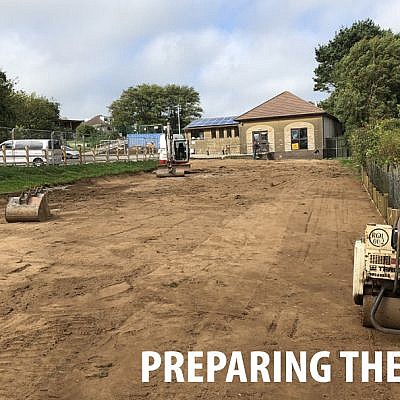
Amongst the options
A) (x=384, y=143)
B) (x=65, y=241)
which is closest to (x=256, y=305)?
(x=65, y=241)

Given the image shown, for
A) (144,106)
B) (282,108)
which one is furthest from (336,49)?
(144,106)

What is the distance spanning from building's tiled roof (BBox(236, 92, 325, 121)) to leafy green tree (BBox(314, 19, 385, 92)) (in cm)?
1080

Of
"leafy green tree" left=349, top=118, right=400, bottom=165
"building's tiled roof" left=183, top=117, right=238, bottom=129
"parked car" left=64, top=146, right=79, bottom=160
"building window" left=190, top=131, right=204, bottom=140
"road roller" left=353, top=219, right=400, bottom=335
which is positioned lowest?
"road roller" left=353, top=219, right=400, bottom=335

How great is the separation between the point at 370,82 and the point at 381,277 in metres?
41.4

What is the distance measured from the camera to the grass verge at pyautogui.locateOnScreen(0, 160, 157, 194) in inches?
851

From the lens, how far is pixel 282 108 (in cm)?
5653

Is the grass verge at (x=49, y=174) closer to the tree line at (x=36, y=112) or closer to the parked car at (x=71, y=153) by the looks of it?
the parked car at (x=71, y=153)

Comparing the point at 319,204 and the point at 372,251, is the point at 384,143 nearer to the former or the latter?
the point at 319,204

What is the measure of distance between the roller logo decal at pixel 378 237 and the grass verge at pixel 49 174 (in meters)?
16.9

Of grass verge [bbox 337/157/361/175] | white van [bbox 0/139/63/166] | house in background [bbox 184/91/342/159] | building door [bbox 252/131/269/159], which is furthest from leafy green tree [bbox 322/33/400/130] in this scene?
white van [bbox 0/139/63/166]

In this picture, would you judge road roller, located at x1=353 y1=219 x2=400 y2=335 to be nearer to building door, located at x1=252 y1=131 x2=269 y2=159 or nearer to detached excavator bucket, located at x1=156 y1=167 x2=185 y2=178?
detached excavator bucket, located at x1=156 y1=167 x2=185 y2=178

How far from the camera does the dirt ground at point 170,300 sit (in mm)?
4211

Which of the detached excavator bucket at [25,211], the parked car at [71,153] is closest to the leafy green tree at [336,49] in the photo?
the parked car at [71,153]

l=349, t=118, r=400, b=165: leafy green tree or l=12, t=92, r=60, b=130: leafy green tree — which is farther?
l=12, t=92, r=60, b=130: leafy green tree
